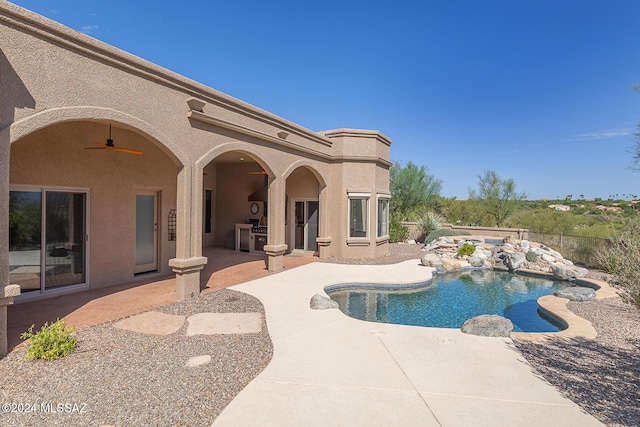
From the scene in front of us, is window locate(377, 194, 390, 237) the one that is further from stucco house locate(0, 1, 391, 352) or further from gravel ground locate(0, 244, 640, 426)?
gravel ground locate(0, 244, 640, 426)

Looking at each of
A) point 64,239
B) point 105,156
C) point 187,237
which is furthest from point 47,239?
point 187,237

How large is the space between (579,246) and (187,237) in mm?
18858

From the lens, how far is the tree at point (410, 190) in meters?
A: 28.8

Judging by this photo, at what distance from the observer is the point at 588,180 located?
33438 millimetres

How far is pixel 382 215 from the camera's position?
16734mm

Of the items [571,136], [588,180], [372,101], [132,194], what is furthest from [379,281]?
[588,180]

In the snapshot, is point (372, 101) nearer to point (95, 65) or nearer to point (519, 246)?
point (519, 246)

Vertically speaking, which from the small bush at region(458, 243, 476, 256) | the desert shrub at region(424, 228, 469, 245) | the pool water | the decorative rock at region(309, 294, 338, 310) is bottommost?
the pool water

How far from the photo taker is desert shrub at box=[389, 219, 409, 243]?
2272 cm

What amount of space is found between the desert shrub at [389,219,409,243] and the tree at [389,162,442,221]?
5.24m

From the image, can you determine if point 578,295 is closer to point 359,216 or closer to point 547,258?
point 547,258

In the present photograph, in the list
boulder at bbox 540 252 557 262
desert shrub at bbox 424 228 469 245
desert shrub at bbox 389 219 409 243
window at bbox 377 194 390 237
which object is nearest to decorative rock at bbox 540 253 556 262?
boulder at bbox 540 252 557 262

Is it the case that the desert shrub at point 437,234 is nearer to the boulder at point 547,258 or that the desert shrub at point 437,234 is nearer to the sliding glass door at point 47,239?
the boulder at point 547,258

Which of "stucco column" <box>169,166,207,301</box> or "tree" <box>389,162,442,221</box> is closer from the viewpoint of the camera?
"stucco column" <box>169,166,207,301</box>
